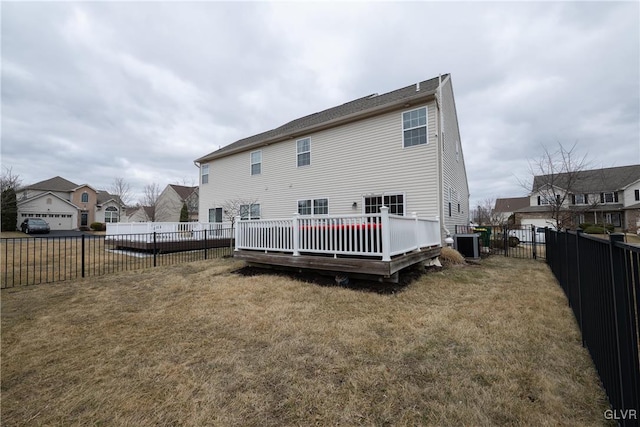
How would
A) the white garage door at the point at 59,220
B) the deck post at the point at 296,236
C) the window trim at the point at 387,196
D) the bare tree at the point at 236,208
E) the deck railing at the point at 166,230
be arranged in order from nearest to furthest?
the deck post at the point at 296,236 < the window trim at the point at 387,196 < the deck railing at the point at 166,230 < the bare tree at the point at 236,208 < the white garage door at the point at 59,220

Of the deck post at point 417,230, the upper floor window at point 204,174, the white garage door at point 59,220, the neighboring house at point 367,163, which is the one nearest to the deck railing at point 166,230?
the neighboring house at point 367,163

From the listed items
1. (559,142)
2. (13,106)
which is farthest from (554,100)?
(13,106)

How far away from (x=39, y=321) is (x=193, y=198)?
104ft

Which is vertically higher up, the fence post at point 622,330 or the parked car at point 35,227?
the parked car at point 35,227

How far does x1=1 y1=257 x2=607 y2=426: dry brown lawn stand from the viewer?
195cm

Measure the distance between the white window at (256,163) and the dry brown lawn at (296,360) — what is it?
9322mm

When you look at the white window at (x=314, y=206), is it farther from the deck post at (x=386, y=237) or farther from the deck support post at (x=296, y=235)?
the deck post at (x=386, y=237)

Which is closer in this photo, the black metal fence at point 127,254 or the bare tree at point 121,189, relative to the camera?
the black metal fence at point 127,254

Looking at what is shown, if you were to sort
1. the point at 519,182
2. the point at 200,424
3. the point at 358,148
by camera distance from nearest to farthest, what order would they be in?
the point at 200,424
the point at 358,148
the point at 519,182

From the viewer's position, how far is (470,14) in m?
7.70

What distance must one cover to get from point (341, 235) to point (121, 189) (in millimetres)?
41630

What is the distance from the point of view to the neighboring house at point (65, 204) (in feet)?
97.9

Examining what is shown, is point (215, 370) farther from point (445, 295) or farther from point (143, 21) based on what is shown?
point (143, 21)

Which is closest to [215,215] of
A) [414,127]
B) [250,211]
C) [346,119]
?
[250,211]
